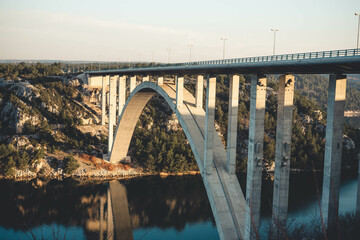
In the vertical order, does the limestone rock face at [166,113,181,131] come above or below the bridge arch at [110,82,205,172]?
below

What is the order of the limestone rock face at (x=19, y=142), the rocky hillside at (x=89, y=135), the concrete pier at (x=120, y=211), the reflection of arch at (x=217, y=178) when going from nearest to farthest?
1. the reflection of arch at (x=217, y=178)
2. the concrete pier at (x=120, y=211)
3. the rocky hillside at (x=89, y=135)
4. the limestone rock face at (x=19, y=142)

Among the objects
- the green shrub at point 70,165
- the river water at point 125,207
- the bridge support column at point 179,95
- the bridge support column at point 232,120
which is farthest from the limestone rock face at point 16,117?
the bridge support column at point 232,120

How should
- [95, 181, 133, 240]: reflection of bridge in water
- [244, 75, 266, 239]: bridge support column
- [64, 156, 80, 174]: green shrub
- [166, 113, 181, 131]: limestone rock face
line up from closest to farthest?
Answer: [244, 75, 266, 239]: bridge support column < [95, 181, 133, 240]: reflection of bridge in water < [64, 156, 80, 174]: green shrub < [166, 113, 181, 131]: limestone rock face

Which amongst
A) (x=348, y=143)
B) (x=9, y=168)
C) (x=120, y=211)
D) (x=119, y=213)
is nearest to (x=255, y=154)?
(x=119, y=213)

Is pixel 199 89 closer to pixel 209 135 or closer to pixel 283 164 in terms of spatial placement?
pixel 209 135

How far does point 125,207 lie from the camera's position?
1547 inches

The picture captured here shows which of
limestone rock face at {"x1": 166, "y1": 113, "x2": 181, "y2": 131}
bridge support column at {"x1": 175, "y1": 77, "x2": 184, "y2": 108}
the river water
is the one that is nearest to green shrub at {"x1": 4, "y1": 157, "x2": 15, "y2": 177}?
the river water

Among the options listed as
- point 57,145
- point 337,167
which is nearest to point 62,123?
point 57,145

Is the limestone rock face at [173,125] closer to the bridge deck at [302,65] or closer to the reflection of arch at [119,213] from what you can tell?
the reflection of arch at [119,213]

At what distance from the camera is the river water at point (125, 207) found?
1288 inches

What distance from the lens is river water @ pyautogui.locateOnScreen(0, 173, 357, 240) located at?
107ft

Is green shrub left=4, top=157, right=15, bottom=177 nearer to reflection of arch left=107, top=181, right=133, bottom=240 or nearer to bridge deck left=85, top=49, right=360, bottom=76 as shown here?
reflection of arch left=107, top=181, right=133, bottom=240

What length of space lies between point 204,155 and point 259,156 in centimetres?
596

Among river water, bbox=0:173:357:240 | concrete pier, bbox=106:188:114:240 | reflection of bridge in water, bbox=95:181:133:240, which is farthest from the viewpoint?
reflection of bridge in water, bbox=95:181:133:240
